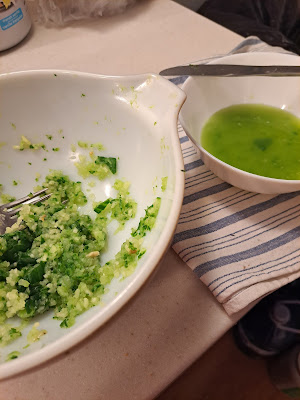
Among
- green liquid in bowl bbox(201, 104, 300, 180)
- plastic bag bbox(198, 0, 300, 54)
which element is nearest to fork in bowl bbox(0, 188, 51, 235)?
green liquid in bowl bbox(201, 104, 300, 180)

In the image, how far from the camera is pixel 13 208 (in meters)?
0.78

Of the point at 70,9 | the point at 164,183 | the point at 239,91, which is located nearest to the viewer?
the point at 164,183

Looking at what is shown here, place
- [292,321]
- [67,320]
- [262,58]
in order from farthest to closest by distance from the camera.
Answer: [292,321] → [262,58] → [67,320]

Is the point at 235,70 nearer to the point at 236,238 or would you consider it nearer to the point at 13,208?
the point at 236,238

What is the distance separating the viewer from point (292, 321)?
1.16m

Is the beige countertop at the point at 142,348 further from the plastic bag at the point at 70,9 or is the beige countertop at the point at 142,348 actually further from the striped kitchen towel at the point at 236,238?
the plastic bag at the point at 70,9

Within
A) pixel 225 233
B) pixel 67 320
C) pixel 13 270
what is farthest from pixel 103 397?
pixel 225 233

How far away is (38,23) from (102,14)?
0.80 ft

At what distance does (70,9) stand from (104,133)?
772mm

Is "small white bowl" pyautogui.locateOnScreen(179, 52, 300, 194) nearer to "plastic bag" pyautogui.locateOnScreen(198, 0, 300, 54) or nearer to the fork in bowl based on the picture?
the fork in bowl

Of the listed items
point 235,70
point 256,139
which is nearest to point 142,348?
point 256,139

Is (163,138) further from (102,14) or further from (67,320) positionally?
(102,14)

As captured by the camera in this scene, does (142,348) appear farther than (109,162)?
No

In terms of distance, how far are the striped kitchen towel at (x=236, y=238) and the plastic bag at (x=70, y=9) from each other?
81 cm
